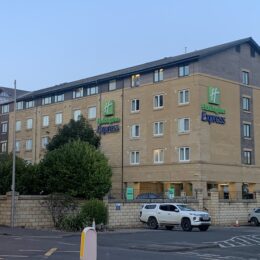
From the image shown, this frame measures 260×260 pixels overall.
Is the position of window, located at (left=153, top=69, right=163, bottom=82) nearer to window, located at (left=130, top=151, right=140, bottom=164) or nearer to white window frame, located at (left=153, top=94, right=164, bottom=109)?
white window frame, located at (left=153, top=94, right=164, bottom=109)

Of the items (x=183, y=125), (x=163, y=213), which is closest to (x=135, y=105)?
(x=183, y=125)

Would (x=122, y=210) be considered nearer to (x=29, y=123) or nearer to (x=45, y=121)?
(x=45, y=121)

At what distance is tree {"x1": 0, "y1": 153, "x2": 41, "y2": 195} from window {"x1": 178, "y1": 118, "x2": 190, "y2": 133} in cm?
1880

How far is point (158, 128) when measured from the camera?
55719mm

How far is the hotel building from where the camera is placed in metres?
52.1

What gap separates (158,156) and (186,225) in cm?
2306

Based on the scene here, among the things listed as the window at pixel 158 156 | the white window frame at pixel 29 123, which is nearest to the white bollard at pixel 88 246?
the window at pixel 158 156

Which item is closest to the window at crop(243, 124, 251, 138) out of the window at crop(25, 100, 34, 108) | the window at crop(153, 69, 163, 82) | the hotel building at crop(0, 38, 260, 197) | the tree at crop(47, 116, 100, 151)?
the hotel building at crop(0, 38, 260, 197)

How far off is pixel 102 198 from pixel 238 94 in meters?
26.5

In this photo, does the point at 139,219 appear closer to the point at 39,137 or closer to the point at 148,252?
the point at 148,252

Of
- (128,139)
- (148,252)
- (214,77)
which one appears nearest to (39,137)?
(128,139)

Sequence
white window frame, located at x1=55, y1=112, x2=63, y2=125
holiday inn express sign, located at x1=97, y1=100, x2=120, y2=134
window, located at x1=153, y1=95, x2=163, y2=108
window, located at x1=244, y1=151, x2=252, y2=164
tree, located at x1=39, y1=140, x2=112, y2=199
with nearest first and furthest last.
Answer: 1. tree, located at x1=39, y1=140, x2=112, y2=199
2. window, located at x1=153, y1=95, x2=163, y2=108
3. window, located at x1=244, y1=151, x2=252, y2=164
4. holiday inn express sign, located at x1=97, y1=100, x2=120, y2=134
5. white window frame, located at x1=55, y1=112, x2=63, y2=125

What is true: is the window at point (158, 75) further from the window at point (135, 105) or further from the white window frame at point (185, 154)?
the white window frame at point (185, 154)

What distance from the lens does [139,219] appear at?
1430 inches
